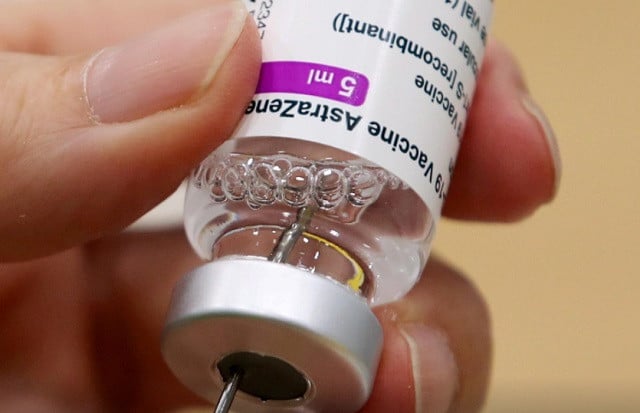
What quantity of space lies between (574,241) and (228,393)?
1.81 ft

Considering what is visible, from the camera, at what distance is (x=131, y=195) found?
0.37 meters

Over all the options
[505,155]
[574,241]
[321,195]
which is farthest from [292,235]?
[574,241]

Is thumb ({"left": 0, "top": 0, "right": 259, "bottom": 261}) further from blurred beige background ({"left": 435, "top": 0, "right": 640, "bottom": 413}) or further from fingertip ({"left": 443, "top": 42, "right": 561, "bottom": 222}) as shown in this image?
blurred beige background ({"left": 435, "top": 0, "right": 640, "bottom": 413})

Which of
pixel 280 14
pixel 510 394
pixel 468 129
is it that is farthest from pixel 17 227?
pixel 510 394

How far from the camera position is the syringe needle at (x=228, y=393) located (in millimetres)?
352

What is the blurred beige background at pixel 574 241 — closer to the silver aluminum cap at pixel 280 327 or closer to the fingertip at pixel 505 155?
the fingertip at pixel 505 155

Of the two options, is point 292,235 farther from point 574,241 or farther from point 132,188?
point 574,241

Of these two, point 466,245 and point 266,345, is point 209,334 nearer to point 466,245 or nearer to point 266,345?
point 266,345

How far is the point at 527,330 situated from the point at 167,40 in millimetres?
546

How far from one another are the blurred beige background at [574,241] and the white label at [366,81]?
1.48ft

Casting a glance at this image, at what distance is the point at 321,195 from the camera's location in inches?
14.6

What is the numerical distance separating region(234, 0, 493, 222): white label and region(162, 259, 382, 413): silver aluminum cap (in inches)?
2.4

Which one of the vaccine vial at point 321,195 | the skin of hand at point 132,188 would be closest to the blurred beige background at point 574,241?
the skin of hand at point 132,188

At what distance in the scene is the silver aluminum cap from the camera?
325 millimetres
